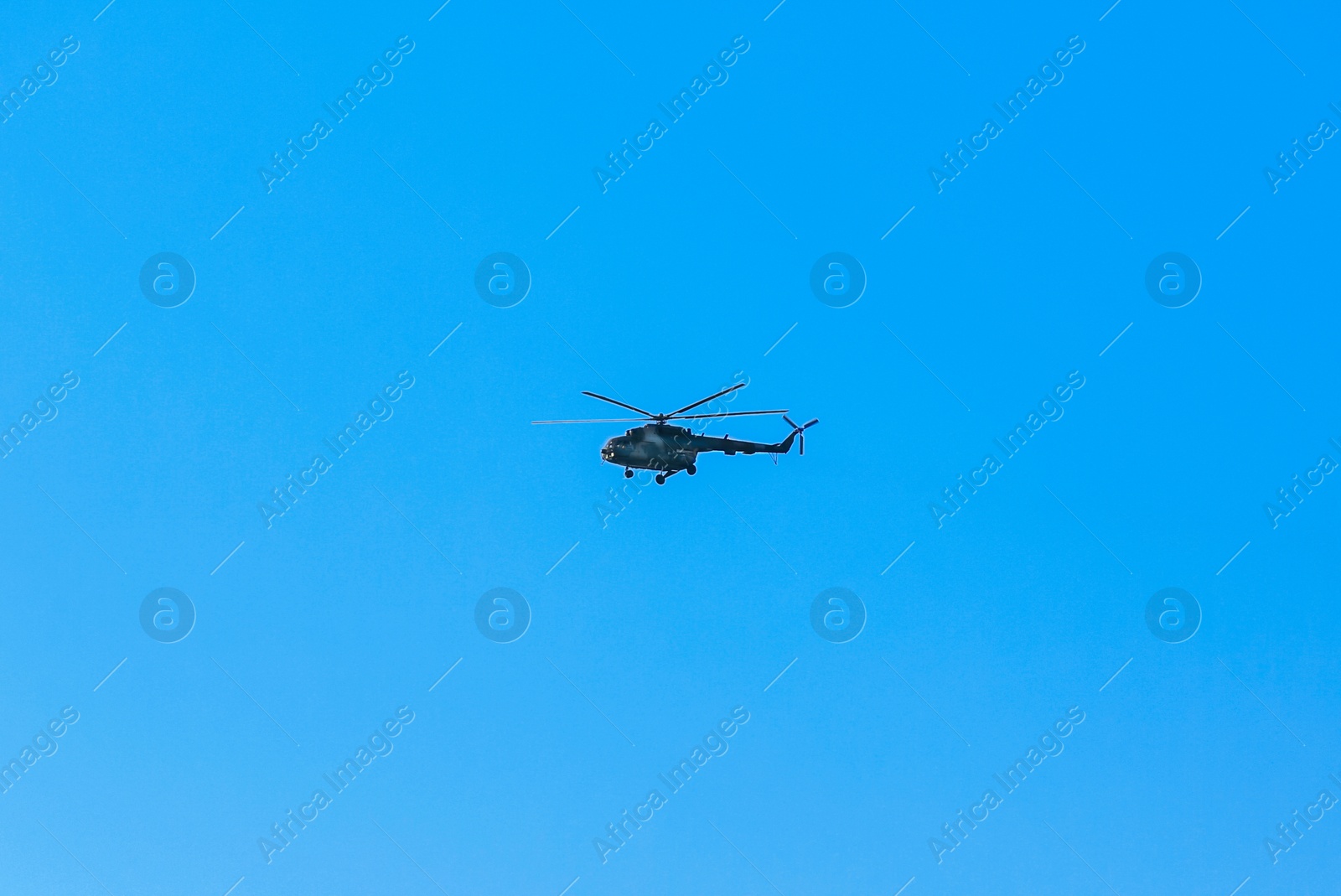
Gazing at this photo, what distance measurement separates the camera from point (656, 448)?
39.8m

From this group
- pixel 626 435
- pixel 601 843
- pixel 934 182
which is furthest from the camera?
pixel 934 182

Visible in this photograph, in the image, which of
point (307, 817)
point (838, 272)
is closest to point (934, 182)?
point (838, 272)

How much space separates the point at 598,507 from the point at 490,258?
41.2 feet

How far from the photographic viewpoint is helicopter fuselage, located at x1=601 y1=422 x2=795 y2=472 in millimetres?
39594

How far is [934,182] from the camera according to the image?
46344 mm

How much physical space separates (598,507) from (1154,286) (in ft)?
92.1

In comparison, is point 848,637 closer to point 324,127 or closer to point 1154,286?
point 1154,286

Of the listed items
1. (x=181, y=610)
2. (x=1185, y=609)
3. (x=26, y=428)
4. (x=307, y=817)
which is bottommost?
(x=1185, y=609)

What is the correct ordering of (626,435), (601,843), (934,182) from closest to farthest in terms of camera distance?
(626,435) < (601,843) < (934,182)

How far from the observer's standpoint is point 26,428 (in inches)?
1849

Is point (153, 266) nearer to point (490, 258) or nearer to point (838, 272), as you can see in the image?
point (490, 258)

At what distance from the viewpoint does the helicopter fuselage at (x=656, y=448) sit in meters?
39.6

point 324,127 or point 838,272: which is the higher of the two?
point 324,127

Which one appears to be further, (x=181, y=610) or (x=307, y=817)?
(x=181, y=610)
